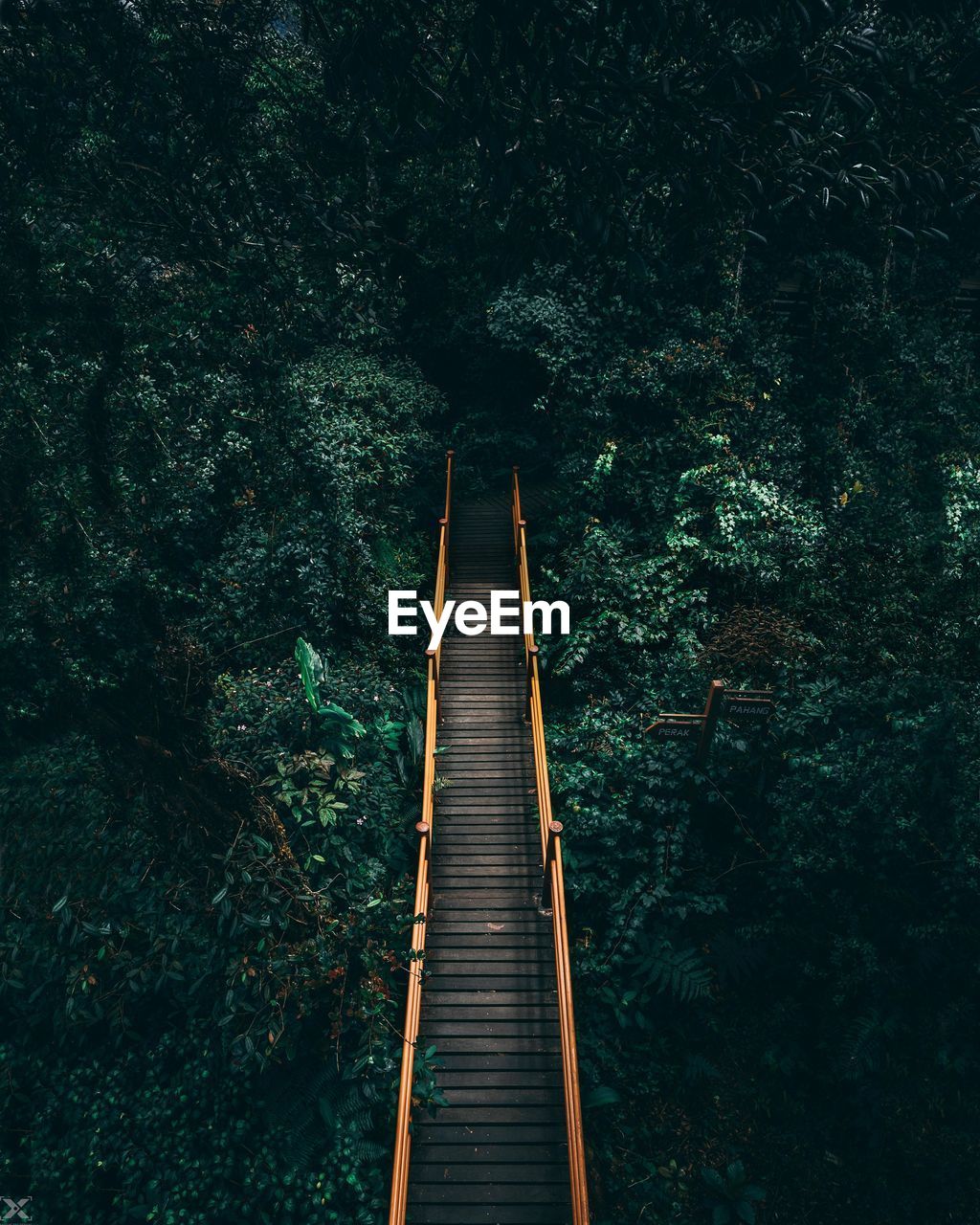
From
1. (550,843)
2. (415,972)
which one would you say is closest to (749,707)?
(550,843)

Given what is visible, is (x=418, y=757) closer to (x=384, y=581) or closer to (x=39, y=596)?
(x=384, y=581)

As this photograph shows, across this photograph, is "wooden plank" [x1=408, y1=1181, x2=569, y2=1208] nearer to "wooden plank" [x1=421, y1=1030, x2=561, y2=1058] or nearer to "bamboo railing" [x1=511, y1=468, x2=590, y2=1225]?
"bamboo railing" [x1=511, y1=468, x2=590, y2=1225]

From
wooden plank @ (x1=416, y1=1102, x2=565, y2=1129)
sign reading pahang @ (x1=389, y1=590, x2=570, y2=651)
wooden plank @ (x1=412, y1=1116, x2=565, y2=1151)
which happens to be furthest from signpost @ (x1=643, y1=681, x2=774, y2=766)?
wooden plank @ (x1=412, y1=1116, x2=565, y2=1151)

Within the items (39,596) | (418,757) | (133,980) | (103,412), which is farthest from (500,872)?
(103,412)

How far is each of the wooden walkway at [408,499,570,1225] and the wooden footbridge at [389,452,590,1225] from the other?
0.01 meters

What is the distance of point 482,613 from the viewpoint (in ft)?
38.2

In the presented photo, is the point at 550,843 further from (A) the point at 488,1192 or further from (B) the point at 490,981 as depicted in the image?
(A) the point at 488,1192

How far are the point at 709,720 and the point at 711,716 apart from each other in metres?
0.07

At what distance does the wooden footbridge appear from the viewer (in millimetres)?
6141

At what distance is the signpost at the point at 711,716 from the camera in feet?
25.3

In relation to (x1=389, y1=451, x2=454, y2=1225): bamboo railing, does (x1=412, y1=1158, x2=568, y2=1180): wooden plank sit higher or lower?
lower

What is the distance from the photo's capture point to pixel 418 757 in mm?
9445

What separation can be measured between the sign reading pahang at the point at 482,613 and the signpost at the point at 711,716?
283 cm

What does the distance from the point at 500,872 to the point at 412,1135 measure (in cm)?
254
